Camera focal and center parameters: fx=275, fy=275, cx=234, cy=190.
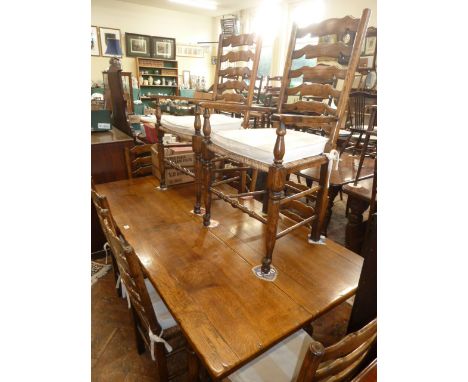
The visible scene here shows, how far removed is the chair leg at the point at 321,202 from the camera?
1.29 metres

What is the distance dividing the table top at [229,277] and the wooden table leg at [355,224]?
0.80 meters

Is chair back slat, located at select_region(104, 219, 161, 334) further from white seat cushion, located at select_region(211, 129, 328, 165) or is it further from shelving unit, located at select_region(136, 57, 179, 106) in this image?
shelving unit, located at select_region(136, 57, 179, 106)

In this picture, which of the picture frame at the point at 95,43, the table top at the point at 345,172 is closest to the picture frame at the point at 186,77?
the picture frame at the point at 95,43

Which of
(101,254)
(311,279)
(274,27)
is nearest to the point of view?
(311,279)

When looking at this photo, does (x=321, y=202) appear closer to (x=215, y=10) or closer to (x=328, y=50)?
(x=328, y=50)

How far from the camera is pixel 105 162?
1.99 meters

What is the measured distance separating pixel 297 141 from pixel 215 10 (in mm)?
7015

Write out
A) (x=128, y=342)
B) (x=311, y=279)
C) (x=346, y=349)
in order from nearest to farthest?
1. (x=346, y=349)
2. (x=311, y=279)
3. (x=128, y=342)

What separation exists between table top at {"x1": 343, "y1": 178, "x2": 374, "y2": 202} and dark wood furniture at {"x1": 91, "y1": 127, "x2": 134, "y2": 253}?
1.69 m

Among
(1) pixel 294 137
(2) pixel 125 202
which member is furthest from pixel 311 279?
(2) pixel 125 202

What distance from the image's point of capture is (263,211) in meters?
1.62
